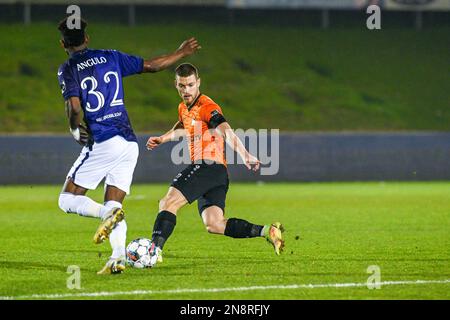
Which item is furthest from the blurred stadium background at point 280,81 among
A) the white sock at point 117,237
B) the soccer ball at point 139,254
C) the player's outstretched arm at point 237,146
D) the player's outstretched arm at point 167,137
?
the white sock at point 117,237

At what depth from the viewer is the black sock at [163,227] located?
1013 cm

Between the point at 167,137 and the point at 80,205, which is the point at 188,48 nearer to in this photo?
the point at 167,137

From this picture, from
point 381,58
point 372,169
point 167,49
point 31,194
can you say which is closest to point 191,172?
point 31,194

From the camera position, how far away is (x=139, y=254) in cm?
988

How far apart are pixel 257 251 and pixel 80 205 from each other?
3.00 metres

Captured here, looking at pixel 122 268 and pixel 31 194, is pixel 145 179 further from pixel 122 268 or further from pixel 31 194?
pixel 122 268

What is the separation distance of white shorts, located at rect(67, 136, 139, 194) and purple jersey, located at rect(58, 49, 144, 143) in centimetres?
9

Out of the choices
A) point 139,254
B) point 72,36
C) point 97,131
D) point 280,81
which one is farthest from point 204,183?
point 280,81

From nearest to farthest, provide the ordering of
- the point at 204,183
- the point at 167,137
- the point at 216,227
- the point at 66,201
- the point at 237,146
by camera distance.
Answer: the point at 66,201 < the point at 237,146 < the point at 204,183 < the point at 216,227 < the point at 167,137

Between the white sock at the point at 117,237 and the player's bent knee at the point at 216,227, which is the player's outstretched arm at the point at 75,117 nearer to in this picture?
the white sock at the point at 117,237

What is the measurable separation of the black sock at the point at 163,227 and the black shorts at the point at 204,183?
0.27 m

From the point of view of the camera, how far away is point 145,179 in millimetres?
26406
